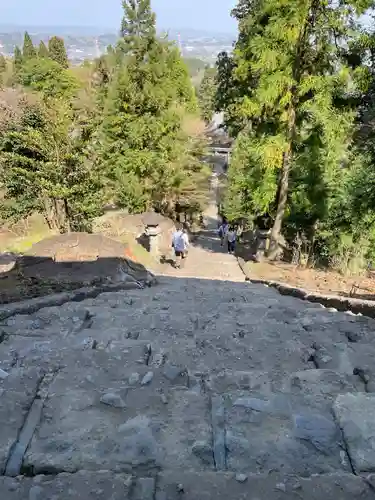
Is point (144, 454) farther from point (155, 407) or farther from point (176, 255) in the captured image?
point (176, 255)

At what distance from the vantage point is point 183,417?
3.18m

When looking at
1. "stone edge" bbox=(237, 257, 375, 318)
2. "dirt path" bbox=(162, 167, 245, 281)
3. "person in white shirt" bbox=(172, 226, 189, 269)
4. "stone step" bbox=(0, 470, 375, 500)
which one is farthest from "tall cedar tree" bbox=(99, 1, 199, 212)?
"stone step" bbox=(0, 470, 375, 500)

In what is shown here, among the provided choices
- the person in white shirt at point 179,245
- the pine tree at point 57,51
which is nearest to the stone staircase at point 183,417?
the person in white shirt at point 179,245

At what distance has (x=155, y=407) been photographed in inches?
130

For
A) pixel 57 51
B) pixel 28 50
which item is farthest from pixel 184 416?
pixel 57 51

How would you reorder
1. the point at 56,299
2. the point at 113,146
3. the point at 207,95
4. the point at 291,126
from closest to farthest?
the point at 56,299
the point at 291,126
the point at 113,146
the point at 207,95

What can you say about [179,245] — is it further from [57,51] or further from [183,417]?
[57,51]

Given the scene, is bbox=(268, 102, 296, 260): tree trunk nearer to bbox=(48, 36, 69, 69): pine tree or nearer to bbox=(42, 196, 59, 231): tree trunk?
bbox=(42, 196, 59, 231): tree trunk

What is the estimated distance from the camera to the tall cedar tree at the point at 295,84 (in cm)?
1148

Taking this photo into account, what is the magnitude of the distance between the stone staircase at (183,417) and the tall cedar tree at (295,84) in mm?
8138

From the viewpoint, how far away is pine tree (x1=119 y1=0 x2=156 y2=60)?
1984cm

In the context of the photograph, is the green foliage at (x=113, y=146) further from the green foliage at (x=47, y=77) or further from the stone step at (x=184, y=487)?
the green foliage at (x=47, y=77)

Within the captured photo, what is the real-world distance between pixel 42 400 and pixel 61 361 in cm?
84

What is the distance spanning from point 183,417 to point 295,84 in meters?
10.9
